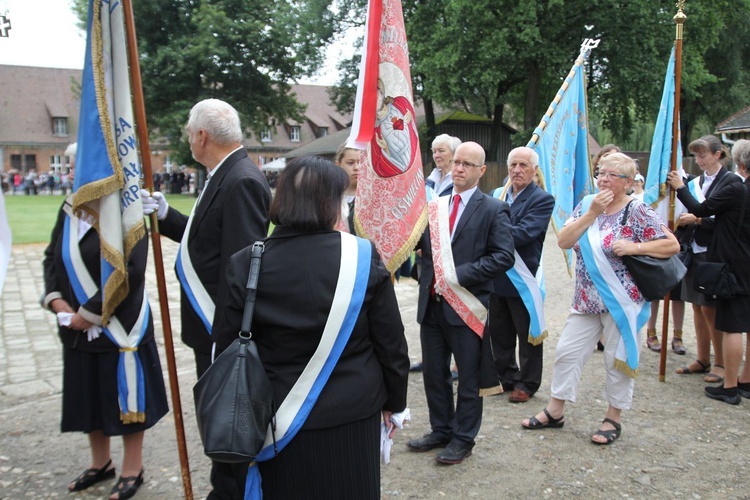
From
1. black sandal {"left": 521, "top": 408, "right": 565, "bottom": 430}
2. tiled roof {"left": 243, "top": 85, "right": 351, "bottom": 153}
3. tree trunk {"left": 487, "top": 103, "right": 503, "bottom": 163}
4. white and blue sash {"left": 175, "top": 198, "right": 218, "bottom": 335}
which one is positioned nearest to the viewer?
white and blue sash {"left": 175, "top": 198, "right": 218, "bottom": 335}

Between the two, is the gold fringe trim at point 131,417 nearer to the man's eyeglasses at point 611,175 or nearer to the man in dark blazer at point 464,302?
the man in dark blazer at point 464,302

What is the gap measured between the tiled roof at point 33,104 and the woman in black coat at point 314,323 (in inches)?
2169

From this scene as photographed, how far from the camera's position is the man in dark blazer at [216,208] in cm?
313

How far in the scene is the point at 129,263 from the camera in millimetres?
3369

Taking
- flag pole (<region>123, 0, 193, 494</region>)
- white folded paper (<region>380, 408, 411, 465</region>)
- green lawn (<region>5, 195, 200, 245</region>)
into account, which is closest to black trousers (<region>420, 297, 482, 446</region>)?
white folded paper (<region>380, 408, 411, 465</region>)

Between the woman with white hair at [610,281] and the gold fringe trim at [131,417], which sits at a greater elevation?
the woman with white hair at [610,281]

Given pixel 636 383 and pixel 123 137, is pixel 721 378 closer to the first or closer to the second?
pixel 636 383

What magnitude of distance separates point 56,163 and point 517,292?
5579 centimetres

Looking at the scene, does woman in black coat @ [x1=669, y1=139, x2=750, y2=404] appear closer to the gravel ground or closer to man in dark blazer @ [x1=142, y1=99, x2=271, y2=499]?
the gravel ground

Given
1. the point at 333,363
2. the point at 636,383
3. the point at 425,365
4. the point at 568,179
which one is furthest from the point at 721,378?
the point at 333,363

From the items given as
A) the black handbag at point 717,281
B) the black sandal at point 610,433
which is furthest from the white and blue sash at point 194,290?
the black handbag at point 717,281

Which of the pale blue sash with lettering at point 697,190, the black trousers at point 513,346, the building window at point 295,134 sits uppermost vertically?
the building window at point 295,134

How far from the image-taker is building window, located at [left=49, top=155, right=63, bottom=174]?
53125 mm

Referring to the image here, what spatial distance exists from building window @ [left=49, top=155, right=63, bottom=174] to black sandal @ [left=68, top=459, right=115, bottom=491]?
55.5 meters
